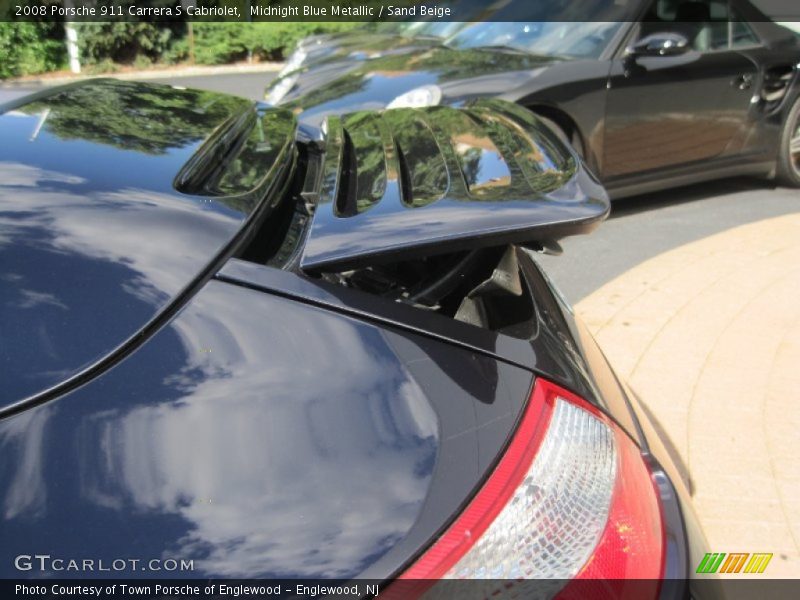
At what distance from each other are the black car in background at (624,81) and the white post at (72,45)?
11.5 meters

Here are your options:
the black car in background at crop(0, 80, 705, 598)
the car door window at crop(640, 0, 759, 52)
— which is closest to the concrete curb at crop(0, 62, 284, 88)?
the car door window at crop(640, 0, 759, 52)

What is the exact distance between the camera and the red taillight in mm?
1028

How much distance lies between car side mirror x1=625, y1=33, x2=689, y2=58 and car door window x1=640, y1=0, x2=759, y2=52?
11 cm

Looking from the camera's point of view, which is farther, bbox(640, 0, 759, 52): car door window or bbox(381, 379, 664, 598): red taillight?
bbox(640, 0, 759, 52): car door window

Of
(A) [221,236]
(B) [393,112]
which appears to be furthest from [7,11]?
(A) [221,236]

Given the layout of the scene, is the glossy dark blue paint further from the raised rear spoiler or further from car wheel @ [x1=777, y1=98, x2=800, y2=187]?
car wheel @ [x1=777, y1=98, x2=800, y2=187]

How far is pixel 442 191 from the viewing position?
1.49 metres

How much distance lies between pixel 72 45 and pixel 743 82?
13.5 m

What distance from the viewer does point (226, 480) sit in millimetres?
1011

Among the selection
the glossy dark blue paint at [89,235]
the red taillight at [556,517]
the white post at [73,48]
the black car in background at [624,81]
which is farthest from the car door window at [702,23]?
the white post at [73,48]

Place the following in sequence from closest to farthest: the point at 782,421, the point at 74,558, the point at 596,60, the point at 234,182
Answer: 1. the point at 74,558
2. the point at 234,182
3. the point at 782,421
4. the point at 596,60

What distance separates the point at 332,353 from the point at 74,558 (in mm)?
425

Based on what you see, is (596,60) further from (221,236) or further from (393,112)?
(221,236)

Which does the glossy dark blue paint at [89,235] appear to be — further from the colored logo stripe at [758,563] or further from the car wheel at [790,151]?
the car wheel at [790,151]
